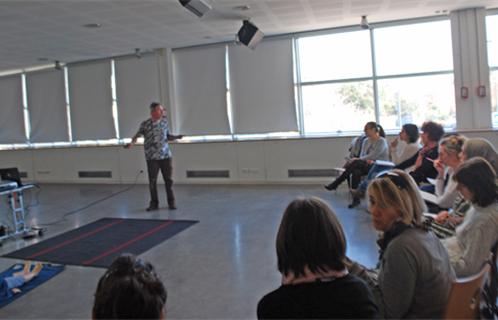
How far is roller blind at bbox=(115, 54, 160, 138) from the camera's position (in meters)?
8.87

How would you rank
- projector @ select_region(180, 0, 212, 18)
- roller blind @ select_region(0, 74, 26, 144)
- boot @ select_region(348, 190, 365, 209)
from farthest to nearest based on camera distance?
roller blind @ select_region(0, 74, 26, 144) < boot @ select_region(348, 190, 365, 209) < projector @ select_region(180, 0, 212, 18)

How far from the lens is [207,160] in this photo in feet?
27.9

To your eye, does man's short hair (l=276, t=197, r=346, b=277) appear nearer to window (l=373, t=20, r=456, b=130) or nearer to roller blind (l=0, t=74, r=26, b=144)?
window (l=373, t=20, r=456, b=130)

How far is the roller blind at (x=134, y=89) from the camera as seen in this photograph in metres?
8.87

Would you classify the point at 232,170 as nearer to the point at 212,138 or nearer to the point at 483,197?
the point at 212,138

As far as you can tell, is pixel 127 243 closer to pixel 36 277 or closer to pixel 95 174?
pixel 36 277

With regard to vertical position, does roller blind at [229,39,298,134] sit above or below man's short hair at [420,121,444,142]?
above

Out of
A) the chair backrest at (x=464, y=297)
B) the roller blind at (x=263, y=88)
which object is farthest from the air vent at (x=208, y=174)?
the chair backrest at (x=464, y=297)

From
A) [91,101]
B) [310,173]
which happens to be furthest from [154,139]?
[91,101]

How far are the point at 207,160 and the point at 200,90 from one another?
140 centimetres

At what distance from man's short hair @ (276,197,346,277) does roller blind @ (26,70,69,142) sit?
970 centimetres

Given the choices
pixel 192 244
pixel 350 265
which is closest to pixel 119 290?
pixel 350 265

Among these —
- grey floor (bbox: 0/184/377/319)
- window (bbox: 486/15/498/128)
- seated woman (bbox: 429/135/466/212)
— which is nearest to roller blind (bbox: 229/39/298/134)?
grey floor (bbox: 0/184/377/319)

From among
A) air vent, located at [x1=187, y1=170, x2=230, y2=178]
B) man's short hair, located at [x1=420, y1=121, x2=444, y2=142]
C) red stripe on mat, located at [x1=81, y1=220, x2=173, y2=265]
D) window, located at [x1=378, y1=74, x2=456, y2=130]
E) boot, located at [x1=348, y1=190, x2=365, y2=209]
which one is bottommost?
red stripe on mat, located at [x1=81, y1=220, x2=173, y2=265]
